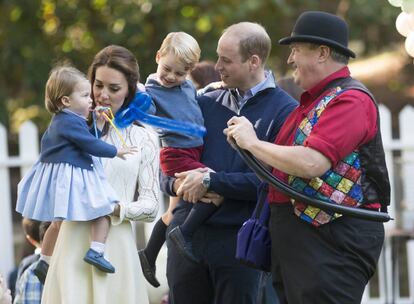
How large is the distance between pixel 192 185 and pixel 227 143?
0.98ft

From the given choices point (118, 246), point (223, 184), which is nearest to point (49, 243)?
point (118, 246)

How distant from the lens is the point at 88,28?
1158 centimetres

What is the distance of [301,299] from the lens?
15.1 ft

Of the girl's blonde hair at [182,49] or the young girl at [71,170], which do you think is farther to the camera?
the girl's blonde hair at [182,49]

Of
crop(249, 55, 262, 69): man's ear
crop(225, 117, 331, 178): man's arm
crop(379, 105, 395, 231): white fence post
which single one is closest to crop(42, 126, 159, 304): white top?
crop(249, 55, 262, 69): man's ear

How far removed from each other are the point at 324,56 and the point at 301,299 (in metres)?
1.08

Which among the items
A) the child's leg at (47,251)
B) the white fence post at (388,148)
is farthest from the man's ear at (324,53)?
the white fence post at (388,148)

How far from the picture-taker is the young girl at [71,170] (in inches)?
189

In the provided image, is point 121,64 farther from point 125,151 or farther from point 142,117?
point 125,151

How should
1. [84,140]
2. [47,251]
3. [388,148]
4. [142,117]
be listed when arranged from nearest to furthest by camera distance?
[84,140], [142,117], [47,251], [388,148]

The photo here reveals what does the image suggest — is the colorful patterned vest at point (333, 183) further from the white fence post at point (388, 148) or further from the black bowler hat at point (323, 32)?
the white fence post at point (388, 148)

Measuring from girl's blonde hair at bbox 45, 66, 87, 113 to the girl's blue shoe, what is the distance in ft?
2.26

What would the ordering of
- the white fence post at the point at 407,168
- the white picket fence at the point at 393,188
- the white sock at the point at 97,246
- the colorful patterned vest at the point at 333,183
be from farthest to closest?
1. the white picket fence at the point at 393,188
2. the white fence post at the point at 407,168
3. the white sock at the point at 97,246
4. the colorful patterned vest at the point at 333,183

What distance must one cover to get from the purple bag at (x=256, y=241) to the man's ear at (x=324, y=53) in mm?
740
